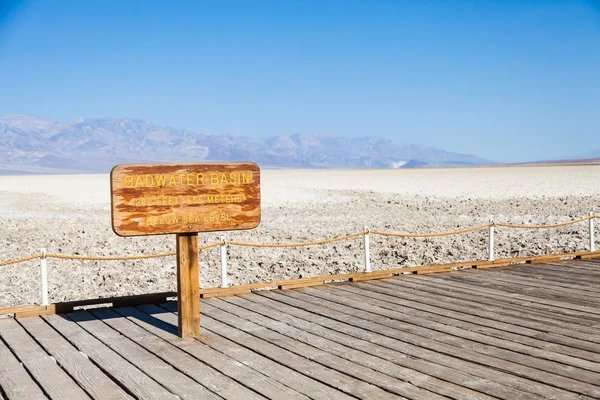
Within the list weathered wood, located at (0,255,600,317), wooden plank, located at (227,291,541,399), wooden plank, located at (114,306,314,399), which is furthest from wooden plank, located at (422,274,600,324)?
wooden plank, located at (114,306,314,399)

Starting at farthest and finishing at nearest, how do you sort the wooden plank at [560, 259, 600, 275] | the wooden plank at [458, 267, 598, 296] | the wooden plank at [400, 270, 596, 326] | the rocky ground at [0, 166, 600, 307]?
the rocky ground at [0, 166, 600, 307] → the wooden plank at [560, 259, 600, 275] → the wooden plank at [458, 267, 598, 296] → the wooden plank at [400, 270, 596, 326]

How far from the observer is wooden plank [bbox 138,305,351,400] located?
209 inches

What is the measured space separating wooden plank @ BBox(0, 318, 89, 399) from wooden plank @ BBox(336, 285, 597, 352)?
397 centimetres

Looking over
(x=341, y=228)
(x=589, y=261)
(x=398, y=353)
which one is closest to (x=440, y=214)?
(x=341, y=228)

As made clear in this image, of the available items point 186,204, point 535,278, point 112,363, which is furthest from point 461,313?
point 112,363

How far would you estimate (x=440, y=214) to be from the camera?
2945 centimetres

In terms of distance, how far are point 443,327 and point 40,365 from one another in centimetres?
392

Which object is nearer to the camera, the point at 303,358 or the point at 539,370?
the point at 539,370

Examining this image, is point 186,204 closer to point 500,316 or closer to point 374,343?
point 374,343

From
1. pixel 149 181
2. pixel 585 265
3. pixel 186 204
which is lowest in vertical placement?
pixel 585 265

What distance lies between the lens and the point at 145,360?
6.23 meters

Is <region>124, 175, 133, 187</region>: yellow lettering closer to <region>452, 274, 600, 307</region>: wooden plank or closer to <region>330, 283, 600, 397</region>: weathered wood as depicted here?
<region>330, 283, 600, 397</region>: weathered wood

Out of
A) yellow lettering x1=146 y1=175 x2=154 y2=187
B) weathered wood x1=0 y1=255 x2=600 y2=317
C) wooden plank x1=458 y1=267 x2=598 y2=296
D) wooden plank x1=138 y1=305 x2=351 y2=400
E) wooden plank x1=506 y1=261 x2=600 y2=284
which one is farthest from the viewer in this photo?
wooden plank x1=506 y1=261 x2=600 y2=284

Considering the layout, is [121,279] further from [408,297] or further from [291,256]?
[408,297]
